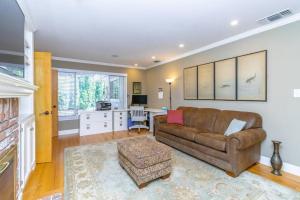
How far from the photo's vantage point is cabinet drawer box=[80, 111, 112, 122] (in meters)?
4.97

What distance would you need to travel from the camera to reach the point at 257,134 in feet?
8.45

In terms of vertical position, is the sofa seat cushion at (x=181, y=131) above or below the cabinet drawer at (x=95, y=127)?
above

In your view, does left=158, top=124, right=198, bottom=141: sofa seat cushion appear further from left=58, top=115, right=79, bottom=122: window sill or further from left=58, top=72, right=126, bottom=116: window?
left=58, top=115, right=79, bottom=122: window sill

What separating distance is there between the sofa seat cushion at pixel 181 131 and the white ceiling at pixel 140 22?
1968mm

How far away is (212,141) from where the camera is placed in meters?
2.60

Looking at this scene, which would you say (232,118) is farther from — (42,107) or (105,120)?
(105,120)

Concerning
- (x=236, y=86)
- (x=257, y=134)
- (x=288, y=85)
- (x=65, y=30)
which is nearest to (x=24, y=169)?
(x=65, y=30)

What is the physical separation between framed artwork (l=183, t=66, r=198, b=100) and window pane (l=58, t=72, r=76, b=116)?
3707 mm

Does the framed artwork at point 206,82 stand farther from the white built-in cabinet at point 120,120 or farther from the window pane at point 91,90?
the window pane at point 91,90

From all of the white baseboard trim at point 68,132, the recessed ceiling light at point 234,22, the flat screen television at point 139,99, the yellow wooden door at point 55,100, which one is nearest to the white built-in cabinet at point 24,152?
the yellow wooden door at point 55,100

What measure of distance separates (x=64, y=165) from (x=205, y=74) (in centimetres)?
362

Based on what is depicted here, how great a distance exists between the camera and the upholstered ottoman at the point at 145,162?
2055mm

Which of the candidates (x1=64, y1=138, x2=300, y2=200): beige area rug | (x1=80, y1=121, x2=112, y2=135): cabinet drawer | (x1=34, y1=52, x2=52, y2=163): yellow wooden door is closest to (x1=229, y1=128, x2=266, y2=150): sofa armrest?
(x1=64, y1=138, x2=300, y2=200): beige area rug

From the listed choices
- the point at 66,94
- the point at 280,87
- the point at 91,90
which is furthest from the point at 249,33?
the point at 66,94
